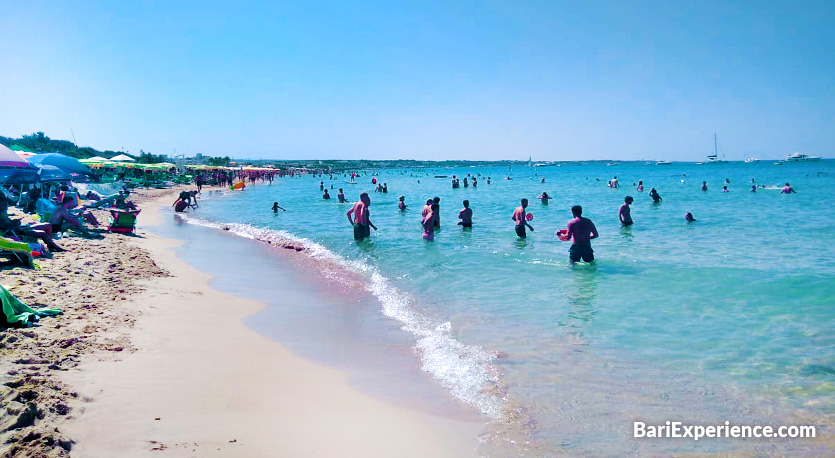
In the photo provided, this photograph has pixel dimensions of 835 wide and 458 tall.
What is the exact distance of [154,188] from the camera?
42.8 m

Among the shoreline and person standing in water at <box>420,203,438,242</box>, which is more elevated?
person standing in water at <box>420,203,438,242</box>

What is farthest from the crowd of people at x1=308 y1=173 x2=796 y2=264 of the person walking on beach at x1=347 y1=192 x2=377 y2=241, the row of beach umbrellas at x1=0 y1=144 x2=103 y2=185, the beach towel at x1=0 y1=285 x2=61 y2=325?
the beach towel at x1=0 y1=285 x2=61 y2=325

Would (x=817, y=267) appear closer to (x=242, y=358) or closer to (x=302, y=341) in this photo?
(x=302, y=341)

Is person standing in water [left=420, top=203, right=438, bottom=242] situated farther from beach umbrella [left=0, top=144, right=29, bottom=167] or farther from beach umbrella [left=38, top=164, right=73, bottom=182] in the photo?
beach umbrella [left=38, top=164, right=73, bottom=182]

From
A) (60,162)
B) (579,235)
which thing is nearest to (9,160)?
(60,162)

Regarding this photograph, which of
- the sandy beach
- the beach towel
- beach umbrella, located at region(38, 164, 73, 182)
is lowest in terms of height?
the sandy beach

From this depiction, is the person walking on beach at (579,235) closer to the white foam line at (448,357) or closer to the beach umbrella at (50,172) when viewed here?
the white foam line at (448,357)

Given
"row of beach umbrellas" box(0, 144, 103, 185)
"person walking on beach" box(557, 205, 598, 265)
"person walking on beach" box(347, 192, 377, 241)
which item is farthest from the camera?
"person walking on beach" box(347, 192, 377, 241)

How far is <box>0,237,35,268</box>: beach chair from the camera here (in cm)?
775

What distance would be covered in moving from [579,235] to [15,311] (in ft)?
31.2

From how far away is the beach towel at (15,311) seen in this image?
5.25 meters

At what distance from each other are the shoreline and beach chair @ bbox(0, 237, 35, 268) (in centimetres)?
301

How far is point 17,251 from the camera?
784cm

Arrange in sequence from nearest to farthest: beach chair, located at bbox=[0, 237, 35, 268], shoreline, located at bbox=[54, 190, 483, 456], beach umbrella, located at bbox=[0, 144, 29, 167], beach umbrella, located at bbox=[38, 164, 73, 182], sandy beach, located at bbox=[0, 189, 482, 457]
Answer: sandy beach, located at bbox=[0, 189, 482, 457], shoreline, located at bbox=[54, 190, 483, 456], beach chair, located at bbox=[0, 237, 35, 268], beach umbrella, located at bbox=[0, 144, 29, 167], beach umbrella, located at bbox=[38, 164, 73, 182]
